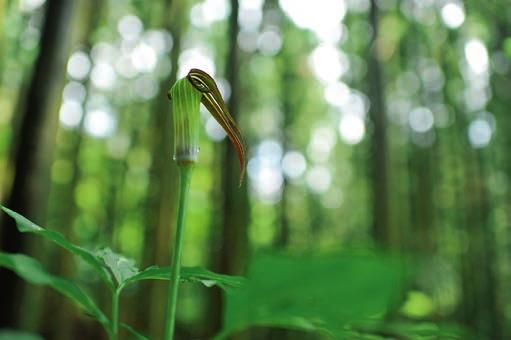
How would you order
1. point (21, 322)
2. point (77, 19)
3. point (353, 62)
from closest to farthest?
point (21, 322), point (77, 19), point (353, 62)

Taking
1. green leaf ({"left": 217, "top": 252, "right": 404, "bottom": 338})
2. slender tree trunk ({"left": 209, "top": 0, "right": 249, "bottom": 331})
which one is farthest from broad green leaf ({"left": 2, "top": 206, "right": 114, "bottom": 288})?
slender tree trunk ({"left": 209, "top": 0, "right": 249, "bottom": 331})

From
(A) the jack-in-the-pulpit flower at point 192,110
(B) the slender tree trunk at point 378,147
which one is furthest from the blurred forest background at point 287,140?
(A) the jack-in-the-pulpit flower at point 192,110

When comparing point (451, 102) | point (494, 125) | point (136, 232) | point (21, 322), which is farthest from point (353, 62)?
point (21, 322)

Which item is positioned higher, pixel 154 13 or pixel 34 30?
pixel 154 13

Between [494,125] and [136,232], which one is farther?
[136,232]

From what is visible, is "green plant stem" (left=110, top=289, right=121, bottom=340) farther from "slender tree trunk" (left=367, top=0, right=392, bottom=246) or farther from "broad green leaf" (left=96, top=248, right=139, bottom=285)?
"slender tree trunk" (left=367, top=0, right=392, bottom=246)

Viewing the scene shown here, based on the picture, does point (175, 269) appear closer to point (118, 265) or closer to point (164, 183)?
point (118, 265)

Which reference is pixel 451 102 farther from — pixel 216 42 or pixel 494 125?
pixel 216 42
